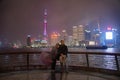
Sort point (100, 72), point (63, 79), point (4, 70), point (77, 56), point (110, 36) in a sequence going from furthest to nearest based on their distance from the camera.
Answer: point (110, 36) < point (77, 56) < point (4, 70) < point (100, 72) < point (63, 79)

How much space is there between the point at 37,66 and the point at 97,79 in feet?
20.5

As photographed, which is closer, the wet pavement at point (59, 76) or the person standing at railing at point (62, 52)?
the wet pavement at point (59, 76)

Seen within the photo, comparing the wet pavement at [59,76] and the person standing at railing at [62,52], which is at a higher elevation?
the person standing at railing at [62,52]

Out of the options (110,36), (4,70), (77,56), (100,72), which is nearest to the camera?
(100,72)

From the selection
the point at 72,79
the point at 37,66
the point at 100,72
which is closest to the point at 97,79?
the point at 72,79

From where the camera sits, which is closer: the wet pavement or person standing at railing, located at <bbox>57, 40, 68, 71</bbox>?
the wet pavement

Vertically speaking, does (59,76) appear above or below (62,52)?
below

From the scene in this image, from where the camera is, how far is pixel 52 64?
1369cm

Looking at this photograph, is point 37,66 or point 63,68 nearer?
point 63,68

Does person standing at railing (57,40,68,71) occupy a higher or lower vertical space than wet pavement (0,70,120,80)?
higher

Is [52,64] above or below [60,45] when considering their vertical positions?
below

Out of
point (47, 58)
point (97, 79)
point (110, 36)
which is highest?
point (110, 36)

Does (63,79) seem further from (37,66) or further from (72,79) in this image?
(37,66)

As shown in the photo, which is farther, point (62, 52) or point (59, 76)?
point (62, 52)
